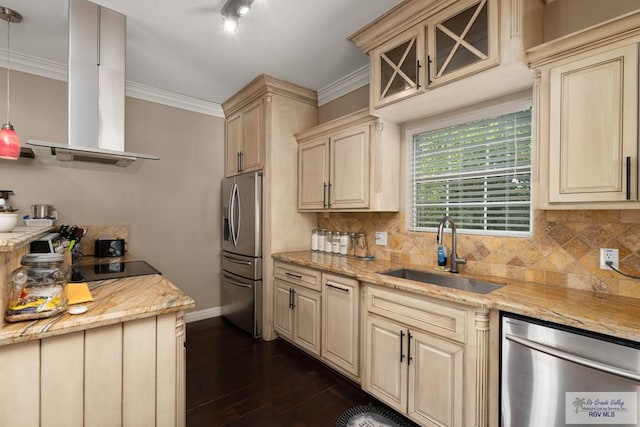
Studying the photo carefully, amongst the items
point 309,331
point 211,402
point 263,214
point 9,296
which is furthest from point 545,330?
point 263,214

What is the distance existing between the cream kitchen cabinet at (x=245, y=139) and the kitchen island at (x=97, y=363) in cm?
204

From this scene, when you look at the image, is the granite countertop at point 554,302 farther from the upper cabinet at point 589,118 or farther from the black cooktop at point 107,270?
the black cooktop at point 107,270

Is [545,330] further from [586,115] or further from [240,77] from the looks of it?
[240,77]

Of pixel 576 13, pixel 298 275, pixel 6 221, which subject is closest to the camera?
pixel 6 221

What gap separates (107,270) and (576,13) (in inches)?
136

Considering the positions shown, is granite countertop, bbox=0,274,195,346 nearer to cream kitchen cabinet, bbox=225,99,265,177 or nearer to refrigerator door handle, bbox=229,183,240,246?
refrigerator door handle, bbox=229,183,240,246

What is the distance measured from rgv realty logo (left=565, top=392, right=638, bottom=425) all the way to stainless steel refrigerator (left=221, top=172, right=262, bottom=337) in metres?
2.50

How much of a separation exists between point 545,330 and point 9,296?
2239 mm

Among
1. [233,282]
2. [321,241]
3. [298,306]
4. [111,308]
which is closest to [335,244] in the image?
[321,241]

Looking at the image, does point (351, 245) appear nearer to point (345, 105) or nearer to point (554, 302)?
point (345, 105)

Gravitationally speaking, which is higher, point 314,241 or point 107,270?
point 314,241

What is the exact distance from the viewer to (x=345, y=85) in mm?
3100

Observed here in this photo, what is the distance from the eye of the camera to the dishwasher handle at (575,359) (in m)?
1.10

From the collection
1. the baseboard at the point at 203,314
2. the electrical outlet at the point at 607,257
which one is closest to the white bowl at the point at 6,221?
the baseboard at the point at 203,314
